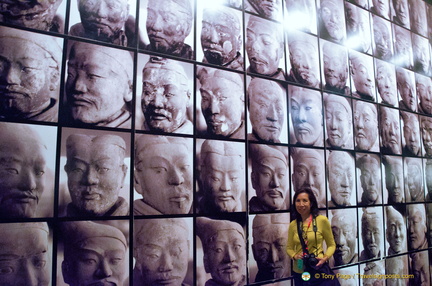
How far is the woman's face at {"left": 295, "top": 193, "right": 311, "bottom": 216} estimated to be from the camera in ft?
7.99

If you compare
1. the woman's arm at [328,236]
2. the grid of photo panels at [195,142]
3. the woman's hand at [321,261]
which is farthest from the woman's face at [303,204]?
the grid of photo panels at [195,142]

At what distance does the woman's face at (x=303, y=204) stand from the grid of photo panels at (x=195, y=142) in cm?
42

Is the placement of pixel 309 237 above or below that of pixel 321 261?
above

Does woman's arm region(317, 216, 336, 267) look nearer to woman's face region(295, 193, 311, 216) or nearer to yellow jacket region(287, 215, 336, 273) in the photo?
yellow jacket region(287, 215, 336, 273)

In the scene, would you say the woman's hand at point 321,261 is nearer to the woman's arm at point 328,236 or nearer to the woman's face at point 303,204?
the woman's arm at point 328,236

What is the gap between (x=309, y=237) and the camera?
235cm

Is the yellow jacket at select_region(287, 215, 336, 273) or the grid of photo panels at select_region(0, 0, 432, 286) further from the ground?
the grid of photo panels at select_region(0, 0, 432, 286)

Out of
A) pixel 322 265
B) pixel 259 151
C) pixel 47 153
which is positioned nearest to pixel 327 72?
pixel 259 151

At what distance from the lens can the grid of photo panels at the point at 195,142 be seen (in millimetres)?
1967

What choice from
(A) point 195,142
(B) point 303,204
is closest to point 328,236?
(B) point 303,204

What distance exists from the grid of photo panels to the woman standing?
1.40ft

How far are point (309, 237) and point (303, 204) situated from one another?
232 millimetres

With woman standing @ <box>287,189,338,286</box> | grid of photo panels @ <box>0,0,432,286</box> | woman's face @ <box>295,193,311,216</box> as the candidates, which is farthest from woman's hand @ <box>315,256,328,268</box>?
grid of photo panels @ <box>0,0,432,286</box>

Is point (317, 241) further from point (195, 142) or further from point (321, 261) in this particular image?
point (195, 142)
